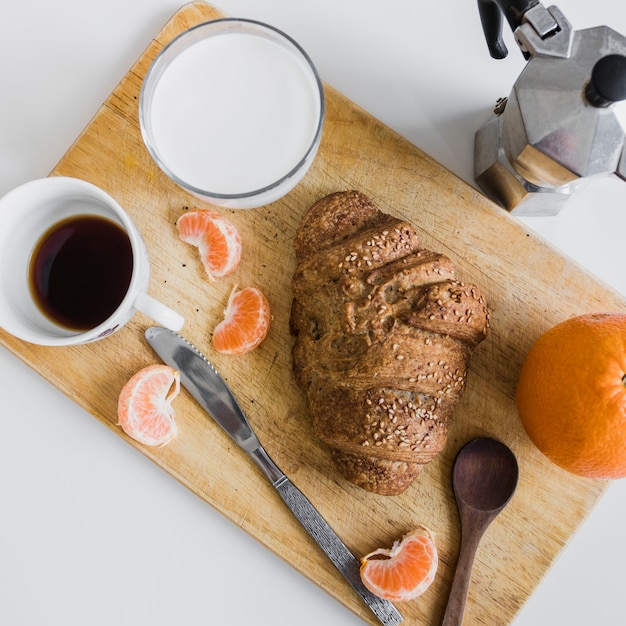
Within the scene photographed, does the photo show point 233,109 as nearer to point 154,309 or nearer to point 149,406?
point 154,309

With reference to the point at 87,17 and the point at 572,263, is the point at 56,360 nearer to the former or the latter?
the point at 87,17

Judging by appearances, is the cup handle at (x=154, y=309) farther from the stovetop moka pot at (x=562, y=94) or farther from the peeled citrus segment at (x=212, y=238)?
the stovetop moka pot at (x=562, y=94)

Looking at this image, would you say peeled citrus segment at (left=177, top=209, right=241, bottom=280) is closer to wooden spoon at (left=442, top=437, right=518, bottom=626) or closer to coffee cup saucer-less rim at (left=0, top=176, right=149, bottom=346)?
coffee cup saucer-less rim at (left=0, top=176, right=149, bottom=346)

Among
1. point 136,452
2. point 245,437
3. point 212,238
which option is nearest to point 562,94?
point 212,238

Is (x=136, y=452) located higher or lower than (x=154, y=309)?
lower

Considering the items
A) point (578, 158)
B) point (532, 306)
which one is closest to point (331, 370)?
point (532, 306)

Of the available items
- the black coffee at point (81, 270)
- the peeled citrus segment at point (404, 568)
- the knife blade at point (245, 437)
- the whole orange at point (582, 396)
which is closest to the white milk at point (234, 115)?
the black coffee at point (81, 270)

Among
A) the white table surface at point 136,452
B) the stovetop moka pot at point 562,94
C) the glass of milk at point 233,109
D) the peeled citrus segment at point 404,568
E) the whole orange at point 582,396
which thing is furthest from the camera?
the white table surface at point 136,452
